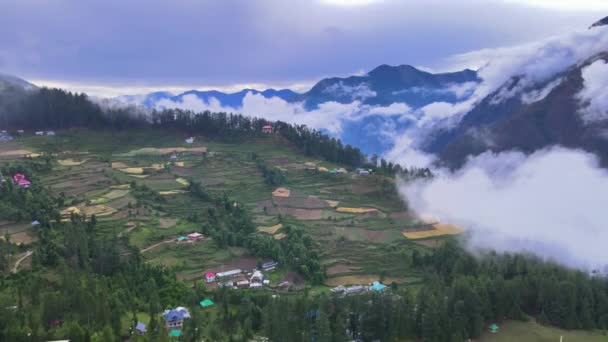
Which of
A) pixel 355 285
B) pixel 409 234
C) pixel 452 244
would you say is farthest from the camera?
pixel 409 234

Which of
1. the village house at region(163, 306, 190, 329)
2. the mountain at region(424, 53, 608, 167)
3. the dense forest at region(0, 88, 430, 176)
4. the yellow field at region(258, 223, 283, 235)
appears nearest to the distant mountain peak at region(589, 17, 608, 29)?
the mountain at region(424, 53, 608, 167)

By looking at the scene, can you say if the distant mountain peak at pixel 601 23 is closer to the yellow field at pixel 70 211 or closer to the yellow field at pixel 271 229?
the yellow field at pixel 271 229

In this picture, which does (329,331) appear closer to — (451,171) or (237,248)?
(237,248)

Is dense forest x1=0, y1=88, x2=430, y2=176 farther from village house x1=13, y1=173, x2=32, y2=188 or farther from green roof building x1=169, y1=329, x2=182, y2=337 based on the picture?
green roof building x1=169, y1=329, x2=182, y2=337

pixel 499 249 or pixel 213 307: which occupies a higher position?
pixel 499 249

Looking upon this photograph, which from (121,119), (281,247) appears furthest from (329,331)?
(121,119)

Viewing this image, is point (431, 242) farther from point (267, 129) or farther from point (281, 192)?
point (267, 129)
